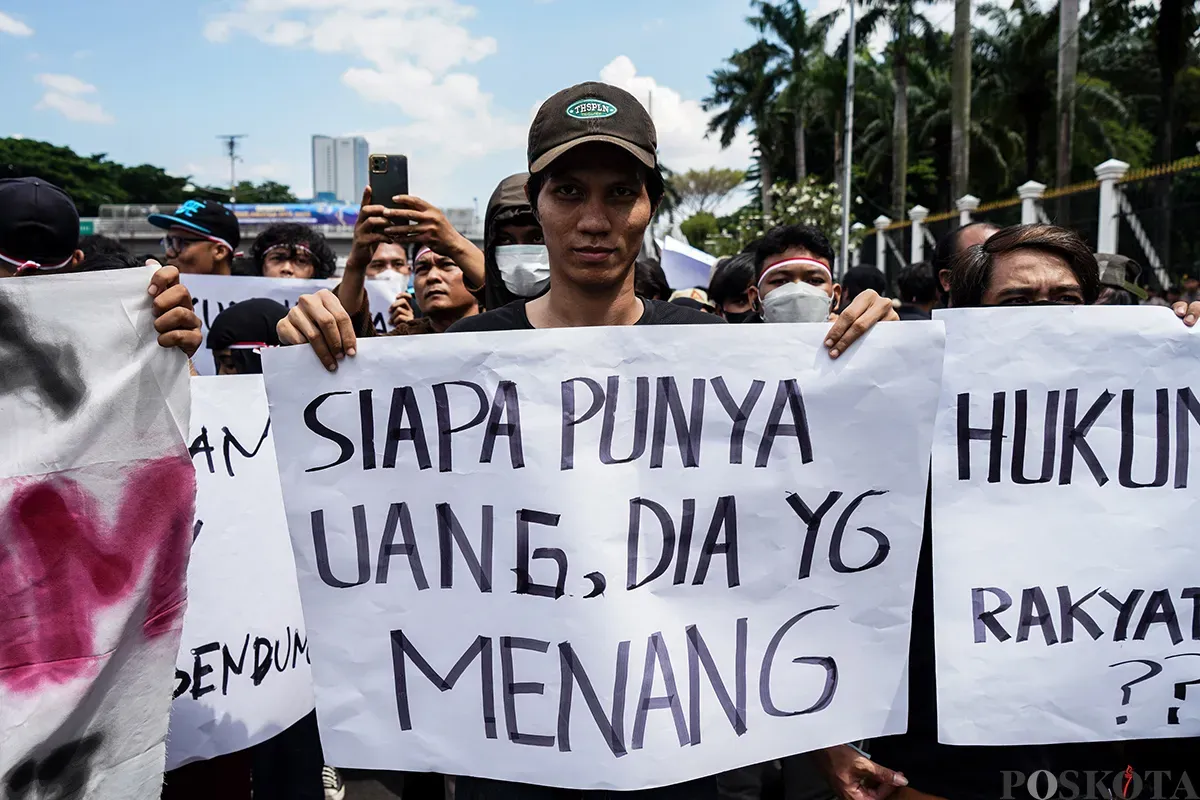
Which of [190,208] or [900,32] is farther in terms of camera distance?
[900,32]

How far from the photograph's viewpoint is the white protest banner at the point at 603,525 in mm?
1716

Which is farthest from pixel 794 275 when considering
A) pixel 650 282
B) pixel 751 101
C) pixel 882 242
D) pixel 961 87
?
pixel 751 101

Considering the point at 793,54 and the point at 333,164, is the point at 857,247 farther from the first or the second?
the point at 333,164

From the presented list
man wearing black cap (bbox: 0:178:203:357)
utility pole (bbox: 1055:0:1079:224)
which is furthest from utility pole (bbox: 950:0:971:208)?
man wearing black cap (bbox: 0:178:203:357)

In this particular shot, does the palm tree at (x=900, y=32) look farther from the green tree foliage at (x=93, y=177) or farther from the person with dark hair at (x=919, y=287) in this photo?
the green tree foliage at (x=93, y=177)

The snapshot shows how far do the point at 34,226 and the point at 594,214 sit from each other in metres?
1.42

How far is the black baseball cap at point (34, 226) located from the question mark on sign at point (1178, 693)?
8.83ft

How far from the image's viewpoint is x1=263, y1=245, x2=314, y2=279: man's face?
4.86 metres

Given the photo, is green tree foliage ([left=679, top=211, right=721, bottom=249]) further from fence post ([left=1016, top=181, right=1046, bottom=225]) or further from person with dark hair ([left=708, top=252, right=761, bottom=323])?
person with dark hair ([left=708, top=252, right=761, bottom=323])

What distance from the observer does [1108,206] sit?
39.4 feet

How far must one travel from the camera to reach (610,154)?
184 cm

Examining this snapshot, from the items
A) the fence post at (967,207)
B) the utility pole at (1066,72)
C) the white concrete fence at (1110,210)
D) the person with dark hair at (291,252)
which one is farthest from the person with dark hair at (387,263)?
the utility pole at (1066,72)

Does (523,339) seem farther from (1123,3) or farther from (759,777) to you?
(1123,3)

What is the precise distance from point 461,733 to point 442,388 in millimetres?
651
